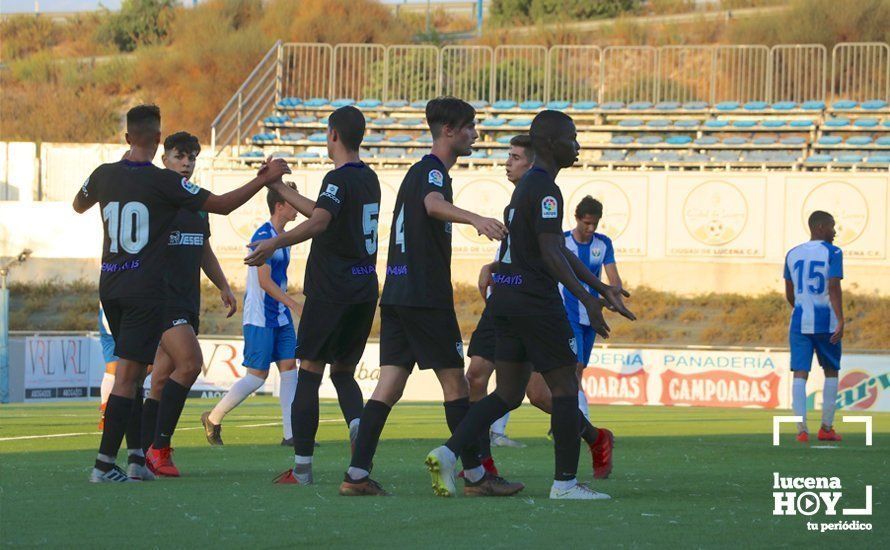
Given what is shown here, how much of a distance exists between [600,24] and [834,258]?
4285 cm

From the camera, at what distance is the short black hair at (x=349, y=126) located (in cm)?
753

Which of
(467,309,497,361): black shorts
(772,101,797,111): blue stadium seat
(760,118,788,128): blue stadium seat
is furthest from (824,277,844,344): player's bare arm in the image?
(772,101,797,111): blue stadium seat

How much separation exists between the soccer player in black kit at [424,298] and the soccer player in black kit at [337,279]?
246 millimetres

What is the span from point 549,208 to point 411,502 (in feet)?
5.39

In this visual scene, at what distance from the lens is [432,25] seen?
6262 cm

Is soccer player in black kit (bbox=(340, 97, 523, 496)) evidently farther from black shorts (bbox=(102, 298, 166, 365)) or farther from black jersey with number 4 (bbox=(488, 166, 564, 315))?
black shorts (bbox=(102, 298, 166, 365))

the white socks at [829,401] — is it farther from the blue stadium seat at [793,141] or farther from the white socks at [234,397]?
the blue stadium seat at [793,141]

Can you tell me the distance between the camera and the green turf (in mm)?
5520

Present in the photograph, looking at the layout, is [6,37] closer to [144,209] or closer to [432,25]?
[432,25]

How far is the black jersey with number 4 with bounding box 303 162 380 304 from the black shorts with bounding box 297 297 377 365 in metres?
0.05

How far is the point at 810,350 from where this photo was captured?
1310 centimetres

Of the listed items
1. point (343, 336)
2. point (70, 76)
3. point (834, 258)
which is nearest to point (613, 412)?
point (834, 258)

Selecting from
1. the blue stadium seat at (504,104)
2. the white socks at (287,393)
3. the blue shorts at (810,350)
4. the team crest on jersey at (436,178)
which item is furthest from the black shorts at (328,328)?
the blue stadium seat at (504,104)

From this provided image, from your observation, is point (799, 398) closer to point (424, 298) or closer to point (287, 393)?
point (287, 393)
